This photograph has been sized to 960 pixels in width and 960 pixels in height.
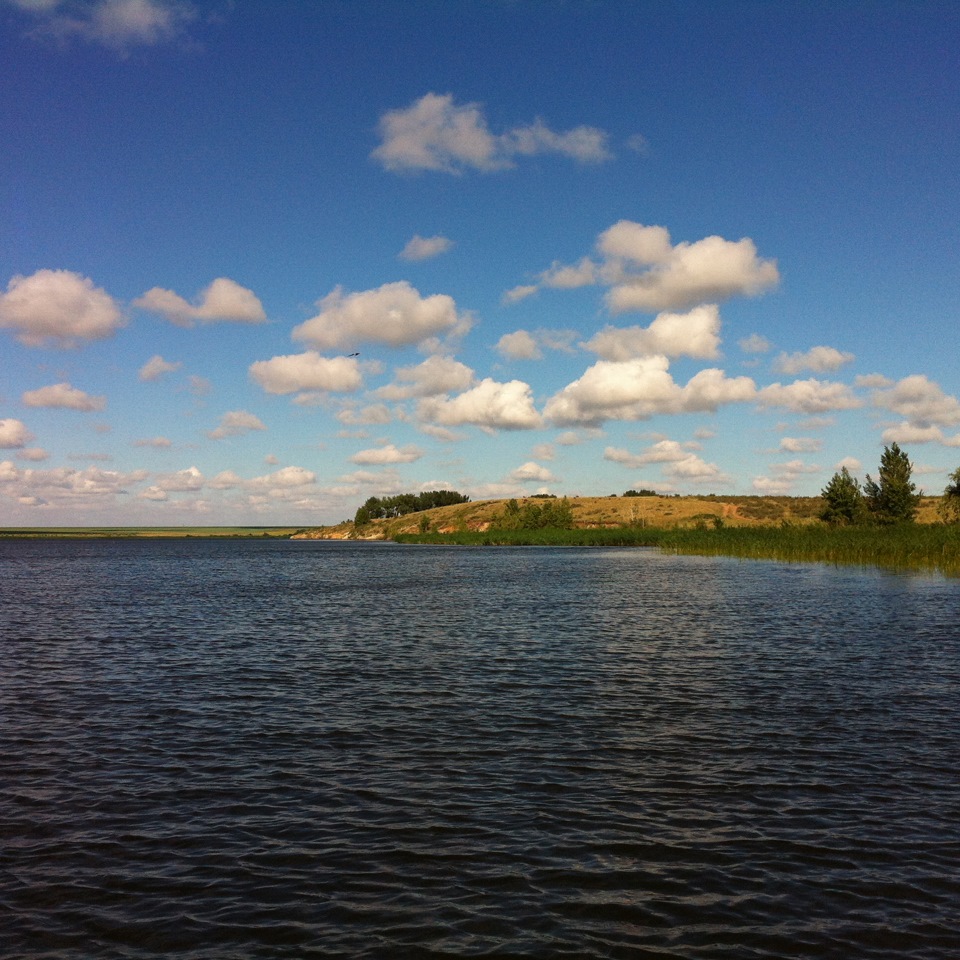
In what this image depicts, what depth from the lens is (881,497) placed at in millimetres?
101812

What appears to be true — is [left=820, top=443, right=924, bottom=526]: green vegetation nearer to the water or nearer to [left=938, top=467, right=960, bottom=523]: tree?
[left=938, top=467, right=960, bottom=523]: tree

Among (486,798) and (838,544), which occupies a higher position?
(838,544)

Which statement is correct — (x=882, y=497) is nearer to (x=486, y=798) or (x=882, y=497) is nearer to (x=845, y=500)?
(x=845, y=500)

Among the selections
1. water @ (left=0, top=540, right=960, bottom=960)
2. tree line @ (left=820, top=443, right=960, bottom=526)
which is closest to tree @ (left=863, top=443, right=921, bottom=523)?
tree line @ (left=820, top=443, right=960, bottom=526)

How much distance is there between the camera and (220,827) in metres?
12.6

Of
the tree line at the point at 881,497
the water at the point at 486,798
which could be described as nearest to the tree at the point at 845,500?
the tree line at the point at 881,497

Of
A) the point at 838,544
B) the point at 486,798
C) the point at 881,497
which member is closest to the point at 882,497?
the point at 881,497

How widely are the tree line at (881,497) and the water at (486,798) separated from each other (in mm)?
76653

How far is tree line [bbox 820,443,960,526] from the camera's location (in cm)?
9994

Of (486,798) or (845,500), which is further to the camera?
(845,500)

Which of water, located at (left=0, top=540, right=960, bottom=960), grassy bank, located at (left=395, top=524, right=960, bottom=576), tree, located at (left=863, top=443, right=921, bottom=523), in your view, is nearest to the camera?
water, located at (left=0, top=540, right=960, bottom=960)

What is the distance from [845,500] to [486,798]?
3959 inches

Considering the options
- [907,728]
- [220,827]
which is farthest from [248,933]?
[907,728]

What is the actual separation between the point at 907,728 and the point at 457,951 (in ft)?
44.6
